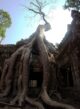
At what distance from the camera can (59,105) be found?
8.73m

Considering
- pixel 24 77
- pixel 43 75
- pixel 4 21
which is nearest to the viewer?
pixel 24 77

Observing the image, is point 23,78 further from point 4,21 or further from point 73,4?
point 4,21

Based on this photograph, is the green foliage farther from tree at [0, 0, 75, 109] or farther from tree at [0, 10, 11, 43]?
tree at [0, 10, 11, 43]

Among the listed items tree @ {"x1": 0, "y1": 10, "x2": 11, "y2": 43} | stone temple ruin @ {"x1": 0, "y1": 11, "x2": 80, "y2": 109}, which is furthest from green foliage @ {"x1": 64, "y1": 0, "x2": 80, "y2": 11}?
tree @ {"x1": 0, "y1": 10, "x2": 11, "y2": 43}

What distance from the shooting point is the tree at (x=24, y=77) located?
9.71 meters


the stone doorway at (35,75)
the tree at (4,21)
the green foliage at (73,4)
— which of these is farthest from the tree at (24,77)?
the tree at (4,21)

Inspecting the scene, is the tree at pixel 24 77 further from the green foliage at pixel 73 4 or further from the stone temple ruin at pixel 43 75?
the green foliage at pixel 73 4

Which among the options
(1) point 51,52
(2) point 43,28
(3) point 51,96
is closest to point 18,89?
(3) point 51,96

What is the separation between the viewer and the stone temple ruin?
388 inches

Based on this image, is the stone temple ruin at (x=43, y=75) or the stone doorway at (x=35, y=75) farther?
the stone doorway at (x=35, y=75)

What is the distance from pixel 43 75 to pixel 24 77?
3.21 ft

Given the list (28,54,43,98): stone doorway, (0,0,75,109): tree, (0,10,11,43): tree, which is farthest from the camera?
(0,10,11,43): tree

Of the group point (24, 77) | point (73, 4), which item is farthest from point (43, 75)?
point (73, 4)

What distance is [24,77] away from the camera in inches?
436
